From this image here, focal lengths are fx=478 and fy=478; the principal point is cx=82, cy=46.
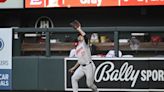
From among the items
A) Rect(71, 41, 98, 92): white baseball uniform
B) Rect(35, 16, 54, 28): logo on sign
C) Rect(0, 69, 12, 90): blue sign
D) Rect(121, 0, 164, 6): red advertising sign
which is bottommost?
Rect(0, 69, 12, 90): blue sign

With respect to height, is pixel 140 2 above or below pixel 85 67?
above

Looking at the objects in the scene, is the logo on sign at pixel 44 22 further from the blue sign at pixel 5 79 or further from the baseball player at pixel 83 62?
the baseball player at pixel 83 62

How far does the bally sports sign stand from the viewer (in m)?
12.0

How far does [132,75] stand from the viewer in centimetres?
1211

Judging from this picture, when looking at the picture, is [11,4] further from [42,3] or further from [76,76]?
[76,76]

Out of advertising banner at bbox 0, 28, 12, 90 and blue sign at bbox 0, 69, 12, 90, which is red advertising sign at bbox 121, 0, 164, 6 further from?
blue sign at bbox 0, 69, 12, 90

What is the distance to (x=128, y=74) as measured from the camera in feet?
39.8

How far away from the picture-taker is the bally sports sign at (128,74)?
12.0m

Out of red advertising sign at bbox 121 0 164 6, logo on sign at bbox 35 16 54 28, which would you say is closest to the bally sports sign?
red advertising sign at bbox 121 0 164 6

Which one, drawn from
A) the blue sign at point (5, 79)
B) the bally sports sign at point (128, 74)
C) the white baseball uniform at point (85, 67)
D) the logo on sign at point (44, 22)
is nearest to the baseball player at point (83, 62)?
the white baseball uniform at point (85, 67)

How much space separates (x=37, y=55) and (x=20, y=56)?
0.45m

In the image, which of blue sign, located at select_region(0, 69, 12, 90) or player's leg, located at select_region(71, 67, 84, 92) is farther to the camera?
blue sign, located at select_region(0, 69, 12, 90)

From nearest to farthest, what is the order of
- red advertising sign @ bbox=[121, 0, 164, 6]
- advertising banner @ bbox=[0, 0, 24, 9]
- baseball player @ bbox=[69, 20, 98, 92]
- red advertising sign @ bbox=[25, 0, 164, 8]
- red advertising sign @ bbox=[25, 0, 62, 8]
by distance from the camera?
baseball player @ bbox=[69, 20, 98, 92] < red advertising sign @ bbox=[121, 0, 164, 6] < red advertising sign @ bbox=[25, 0, 164, 8] < red advertising sign @ bbox=[25, 0, 62, 8] < advertising banner @ bbox=[0, 0, 24, 9]

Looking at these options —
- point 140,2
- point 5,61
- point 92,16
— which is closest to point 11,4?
point 92,16
